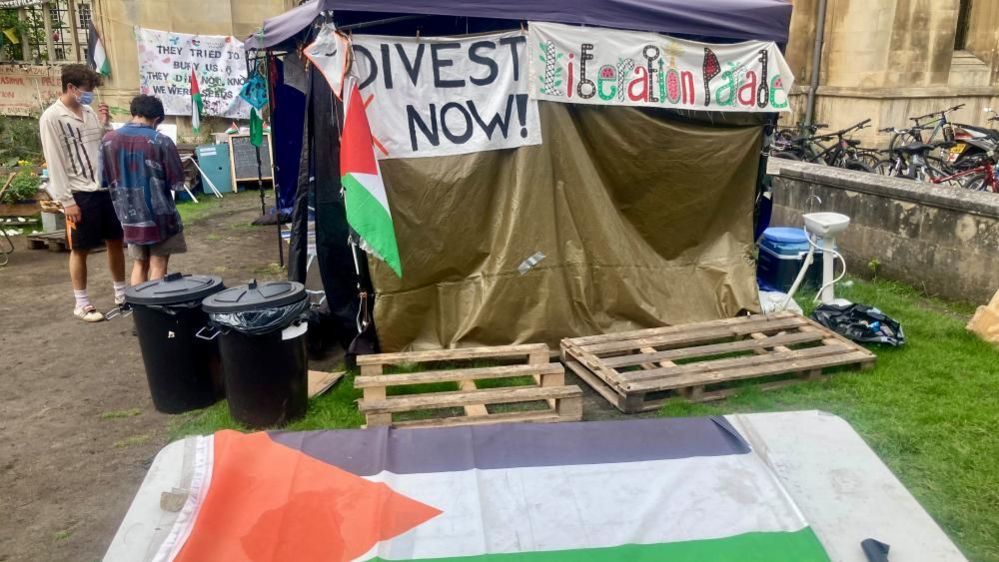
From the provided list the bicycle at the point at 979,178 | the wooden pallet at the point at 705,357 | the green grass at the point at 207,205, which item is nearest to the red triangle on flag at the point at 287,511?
the wooden pallet at the point at 705,357

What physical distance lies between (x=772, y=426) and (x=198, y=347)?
323 cm

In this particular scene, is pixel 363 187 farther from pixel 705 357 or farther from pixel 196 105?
pixel 196 105

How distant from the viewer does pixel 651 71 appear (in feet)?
16.7

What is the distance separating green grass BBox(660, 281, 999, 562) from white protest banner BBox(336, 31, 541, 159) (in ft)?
6.86

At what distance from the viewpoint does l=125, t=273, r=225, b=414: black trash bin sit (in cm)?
421

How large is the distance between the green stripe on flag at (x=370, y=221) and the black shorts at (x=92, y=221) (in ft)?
9.11

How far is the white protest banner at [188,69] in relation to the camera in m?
12.8

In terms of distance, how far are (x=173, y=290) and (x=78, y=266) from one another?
2332 mm

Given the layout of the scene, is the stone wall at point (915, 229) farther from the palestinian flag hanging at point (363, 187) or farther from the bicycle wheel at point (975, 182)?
the palestinian flag hanging at point (363, 187)

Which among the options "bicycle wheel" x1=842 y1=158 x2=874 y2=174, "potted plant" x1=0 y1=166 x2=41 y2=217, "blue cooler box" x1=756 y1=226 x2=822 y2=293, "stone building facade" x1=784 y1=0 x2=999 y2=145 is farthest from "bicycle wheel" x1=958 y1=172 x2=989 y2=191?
"potted plant" x1=0 y1=166 x2=41 y2=217

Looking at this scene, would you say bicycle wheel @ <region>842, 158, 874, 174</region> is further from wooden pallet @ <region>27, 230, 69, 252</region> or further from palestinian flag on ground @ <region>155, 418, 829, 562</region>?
wooden pallet @ <region>27, 230, 69, 252</region>

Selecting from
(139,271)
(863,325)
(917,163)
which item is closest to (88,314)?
(139,271)

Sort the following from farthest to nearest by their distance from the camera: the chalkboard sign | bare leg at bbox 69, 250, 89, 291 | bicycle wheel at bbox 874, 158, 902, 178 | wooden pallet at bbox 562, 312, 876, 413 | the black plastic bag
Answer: the chalkboard sign, bicycle wheel at bbox 874, 158, 902, 178, bare leg at bbox 69, 250, 89, 291, the black plastic bag, wooden pallet at bbox 562, 312, 876, 413

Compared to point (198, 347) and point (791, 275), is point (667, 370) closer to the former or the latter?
point (791, 275)
